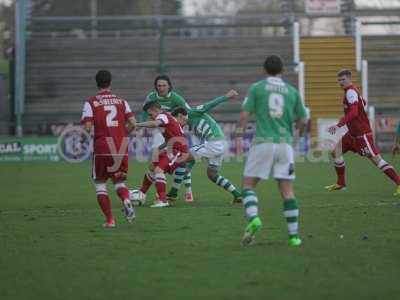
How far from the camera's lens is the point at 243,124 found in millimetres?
9562

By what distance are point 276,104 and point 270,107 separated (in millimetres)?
71

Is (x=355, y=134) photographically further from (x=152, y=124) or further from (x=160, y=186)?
(x=152, y=124)

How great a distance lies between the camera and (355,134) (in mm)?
16547

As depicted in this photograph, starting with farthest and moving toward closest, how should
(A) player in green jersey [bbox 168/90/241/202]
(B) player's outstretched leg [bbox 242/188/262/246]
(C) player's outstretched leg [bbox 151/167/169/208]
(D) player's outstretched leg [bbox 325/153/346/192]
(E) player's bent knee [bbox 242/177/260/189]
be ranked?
(D) player's outstretched leg [bbox 325/153/346/192] < (A) player in green jersey [bbox 168/90/241/202] < (C) player's outstretched leg [bbox 151/167/169/208] < (E) player's bent knee [bbox 242/177/260/189] < (B) player's outstretched leg [bbox 242/188/262/246]

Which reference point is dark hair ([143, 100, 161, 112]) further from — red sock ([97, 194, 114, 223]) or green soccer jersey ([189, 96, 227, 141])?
red sock ([97, 194, 114, 223])

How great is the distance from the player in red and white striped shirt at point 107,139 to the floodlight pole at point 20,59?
2245 centimetres

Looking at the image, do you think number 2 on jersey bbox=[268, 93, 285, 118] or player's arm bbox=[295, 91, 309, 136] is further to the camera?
player's arm bbox=[295, 91, 309, 136]

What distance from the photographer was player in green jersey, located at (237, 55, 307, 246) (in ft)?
31.1

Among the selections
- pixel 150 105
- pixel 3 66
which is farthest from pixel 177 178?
pixel 3 66

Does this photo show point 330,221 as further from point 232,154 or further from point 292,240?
point 232,154

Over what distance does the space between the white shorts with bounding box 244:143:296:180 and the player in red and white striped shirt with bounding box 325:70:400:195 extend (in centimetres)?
598

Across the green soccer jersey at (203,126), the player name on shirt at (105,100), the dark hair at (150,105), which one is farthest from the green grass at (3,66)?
the player name on shirt at (105,100)

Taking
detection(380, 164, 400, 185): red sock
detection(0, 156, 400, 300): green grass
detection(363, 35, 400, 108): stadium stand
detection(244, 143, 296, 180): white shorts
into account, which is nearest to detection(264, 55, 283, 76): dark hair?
detection(244, 143, 296, 180): white shorts

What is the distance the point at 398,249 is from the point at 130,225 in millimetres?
3827
